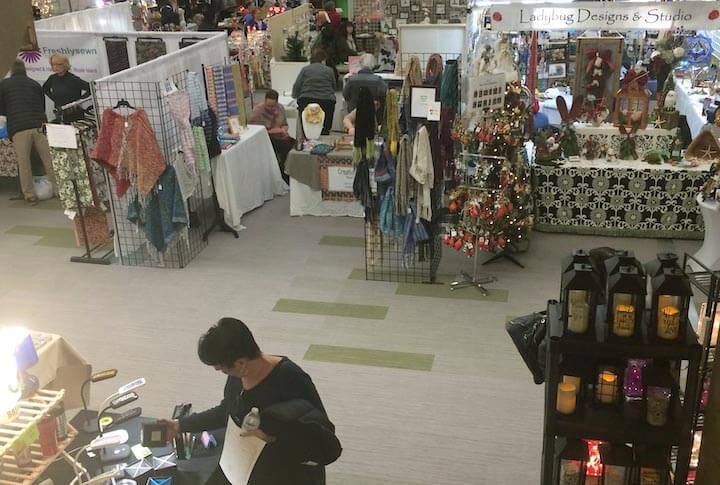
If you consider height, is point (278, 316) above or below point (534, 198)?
below

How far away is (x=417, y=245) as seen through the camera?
5977 millimetres

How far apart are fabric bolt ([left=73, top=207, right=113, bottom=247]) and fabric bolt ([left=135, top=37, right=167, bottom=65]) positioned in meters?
2.42

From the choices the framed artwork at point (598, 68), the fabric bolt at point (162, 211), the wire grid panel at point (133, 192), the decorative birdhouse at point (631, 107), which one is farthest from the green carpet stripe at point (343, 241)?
the framed artwork at point (598, 68)

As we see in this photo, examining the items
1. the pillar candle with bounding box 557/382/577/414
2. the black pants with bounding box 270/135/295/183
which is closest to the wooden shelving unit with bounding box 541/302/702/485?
the pillar candle with bounding box 557/382/577/414

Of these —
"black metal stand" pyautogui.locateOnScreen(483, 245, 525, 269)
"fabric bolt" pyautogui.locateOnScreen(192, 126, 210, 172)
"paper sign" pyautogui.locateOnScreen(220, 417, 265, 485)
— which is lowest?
"black metal stand" pyautogui.locateOnScreen(483, 245, 525, 269)

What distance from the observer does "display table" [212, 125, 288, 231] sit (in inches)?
278

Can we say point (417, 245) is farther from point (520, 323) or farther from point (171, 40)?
point (171, 40)

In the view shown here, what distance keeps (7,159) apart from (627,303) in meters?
7.60

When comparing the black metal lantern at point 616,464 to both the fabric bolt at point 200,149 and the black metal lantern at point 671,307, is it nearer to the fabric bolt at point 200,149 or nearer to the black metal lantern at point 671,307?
the black metal lantern at point 671,307

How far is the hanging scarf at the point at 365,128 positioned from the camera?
220 inches

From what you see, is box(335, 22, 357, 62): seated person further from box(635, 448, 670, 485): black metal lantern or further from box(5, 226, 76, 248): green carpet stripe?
box(635, 448, 670, 485): black metal lantern

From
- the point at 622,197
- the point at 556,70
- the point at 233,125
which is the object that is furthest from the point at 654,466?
the point at 556,70

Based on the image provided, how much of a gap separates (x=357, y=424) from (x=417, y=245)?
1.90 metres

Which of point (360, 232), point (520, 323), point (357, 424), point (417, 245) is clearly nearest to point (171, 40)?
point (360, 232)
